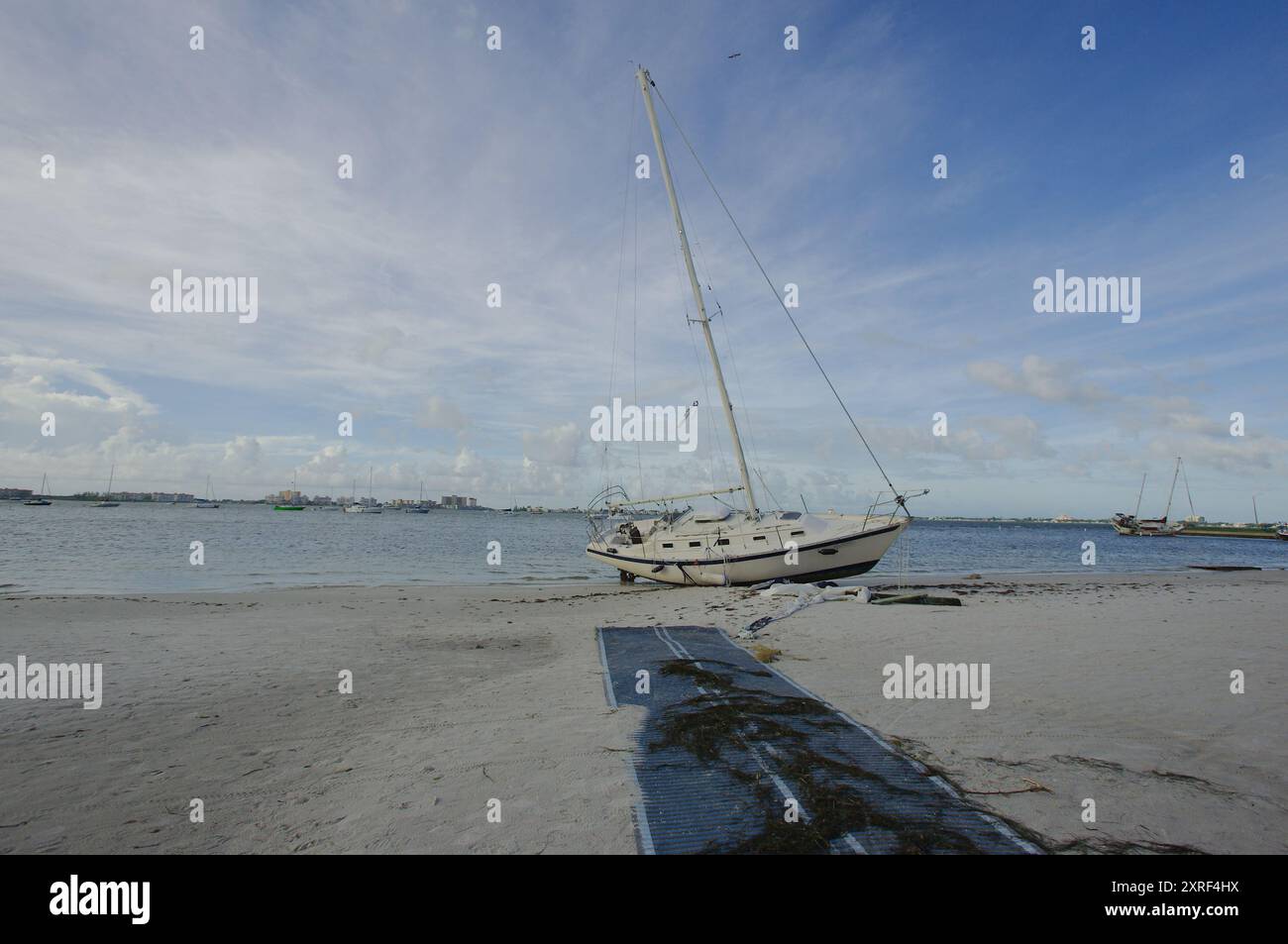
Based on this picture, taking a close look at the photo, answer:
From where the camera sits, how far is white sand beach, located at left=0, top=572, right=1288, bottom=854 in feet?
16.8

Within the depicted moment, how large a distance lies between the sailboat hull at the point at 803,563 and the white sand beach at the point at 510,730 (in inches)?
259

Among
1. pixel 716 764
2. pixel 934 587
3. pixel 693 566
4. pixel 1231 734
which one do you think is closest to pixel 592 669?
pixel 716 764

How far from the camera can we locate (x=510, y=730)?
297 inches

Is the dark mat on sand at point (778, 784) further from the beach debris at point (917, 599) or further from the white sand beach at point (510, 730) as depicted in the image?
the beach debris at point (917, 599)

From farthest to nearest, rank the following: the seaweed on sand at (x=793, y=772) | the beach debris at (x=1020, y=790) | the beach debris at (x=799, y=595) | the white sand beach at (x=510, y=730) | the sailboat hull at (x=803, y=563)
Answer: the sailboat hull at (x=803, y=563) → the beach debris at (x=799, y=595) → the beach debris at (x=1020, y=790) → the white sand beach at (x=510, y=730) → the seaweed on sand at (x=793, y=772)

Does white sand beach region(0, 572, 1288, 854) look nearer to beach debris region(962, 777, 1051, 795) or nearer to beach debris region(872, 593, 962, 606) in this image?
beach debris region(962, 777, 1051, 795)

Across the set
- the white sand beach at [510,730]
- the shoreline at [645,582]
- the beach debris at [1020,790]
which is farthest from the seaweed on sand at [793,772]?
A: the shoreline at [645,582]

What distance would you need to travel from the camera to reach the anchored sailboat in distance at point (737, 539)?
23844mm

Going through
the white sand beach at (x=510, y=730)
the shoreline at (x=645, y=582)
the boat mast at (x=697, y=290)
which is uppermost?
the boat mast at (x=697, y=290)

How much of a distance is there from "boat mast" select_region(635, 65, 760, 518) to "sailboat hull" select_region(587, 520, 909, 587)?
6.97 feet

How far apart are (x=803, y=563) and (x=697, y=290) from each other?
11896mm

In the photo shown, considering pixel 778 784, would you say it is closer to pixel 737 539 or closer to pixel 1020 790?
pixel 1020 790

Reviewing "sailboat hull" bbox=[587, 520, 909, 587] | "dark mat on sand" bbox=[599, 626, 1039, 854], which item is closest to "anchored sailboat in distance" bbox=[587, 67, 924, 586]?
"sailboat hull" bbox=[587, 520, 909, 587]
